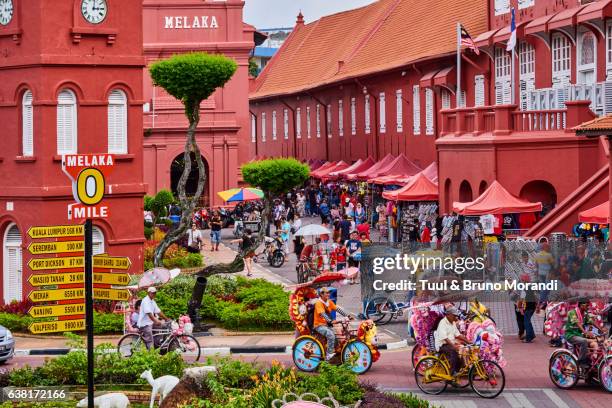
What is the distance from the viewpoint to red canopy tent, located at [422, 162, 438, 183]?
4691 centimetres

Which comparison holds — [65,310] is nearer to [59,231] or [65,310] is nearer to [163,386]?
[163,386]

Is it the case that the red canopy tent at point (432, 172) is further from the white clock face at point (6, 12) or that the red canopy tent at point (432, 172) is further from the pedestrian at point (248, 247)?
the white clock face at point (6, 12)

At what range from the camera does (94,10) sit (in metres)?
30.3

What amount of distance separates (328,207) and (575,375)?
36.6 m

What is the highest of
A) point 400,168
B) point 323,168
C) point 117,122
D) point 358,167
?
point 323,168

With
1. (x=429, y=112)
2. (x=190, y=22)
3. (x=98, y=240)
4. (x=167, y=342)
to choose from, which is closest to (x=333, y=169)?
(x=190, y=22)

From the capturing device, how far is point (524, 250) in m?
27.8

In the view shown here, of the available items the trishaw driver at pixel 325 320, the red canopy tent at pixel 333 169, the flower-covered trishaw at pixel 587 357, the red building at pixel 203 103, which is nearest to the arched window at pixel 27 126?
the trishaw driver at pixel 325 320

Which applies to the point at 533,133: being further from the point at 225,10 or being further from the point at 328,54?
the point at 328,54

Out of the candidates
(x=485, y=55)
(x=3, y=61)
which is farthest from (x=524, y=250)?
(x=485, y=55)

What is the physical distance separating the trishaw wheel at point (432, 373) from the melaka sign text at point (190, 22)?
4237cm

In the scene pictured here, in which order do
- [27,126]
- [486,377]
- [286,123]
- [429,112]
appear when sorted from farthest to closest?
[286,123] < [429,112] < [27,126] < [486,377]

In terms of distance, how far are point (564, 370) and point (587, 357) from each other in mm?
387

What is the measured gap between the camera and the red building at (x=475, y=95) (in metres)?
35.8
